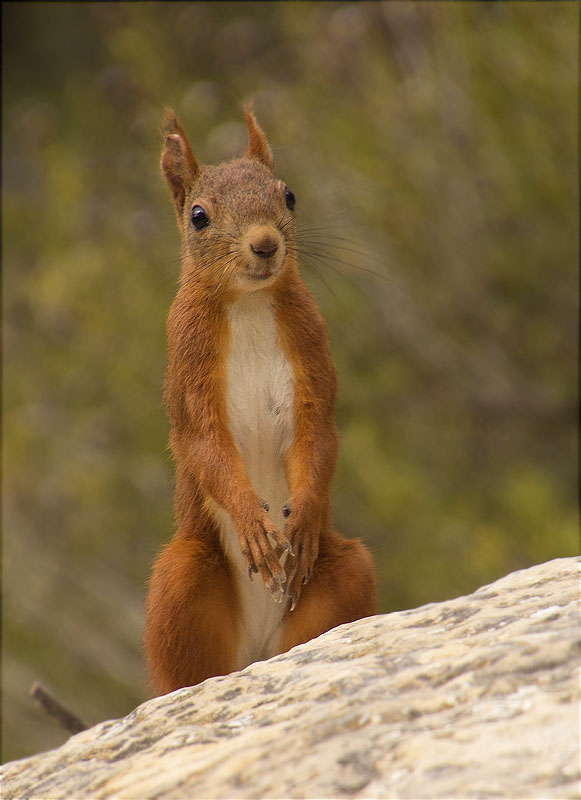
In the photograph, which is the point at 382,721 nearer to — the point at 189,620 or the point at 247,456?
the point at 189,620

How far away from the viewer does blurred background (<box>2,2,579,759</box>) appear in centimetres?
575

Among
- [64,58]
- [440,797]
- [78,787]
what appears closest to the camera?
[440,797]

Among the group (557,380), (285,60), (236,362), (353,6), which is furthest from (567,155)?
(236,362)

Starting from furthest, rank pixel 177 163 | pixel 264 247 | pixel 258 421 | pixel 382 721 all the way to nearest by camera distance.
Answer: pixel 177 163, pixel 258 421, pixel 264 247, pixel 382 721

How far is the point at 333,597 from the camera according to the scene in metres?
2.63

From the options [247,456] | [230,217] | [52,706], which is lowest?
[52,706]

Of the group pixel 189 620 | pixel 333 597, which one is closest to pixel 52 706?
pixel 189 620

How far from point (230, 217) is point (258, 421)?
0.48 m

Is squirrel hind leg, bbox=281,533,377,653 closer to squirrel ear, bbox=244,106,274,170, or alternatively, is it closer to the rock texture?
the rock texture

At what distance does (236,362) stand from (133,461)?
13.5ft

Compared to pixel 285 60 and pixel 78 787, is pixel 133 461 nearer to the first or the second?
pixel 285 60

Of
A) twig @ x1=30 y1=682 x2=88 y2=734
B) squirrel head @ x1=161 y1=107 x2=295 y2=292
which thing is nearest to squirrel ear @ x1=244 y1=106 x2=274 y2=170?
squirrel head @ x1=161 y1=107 x2=295 y2=292

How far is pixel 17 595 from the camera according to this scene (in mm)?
6793

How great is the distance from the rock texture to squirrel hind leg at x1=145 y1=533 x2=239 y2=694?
35cm
